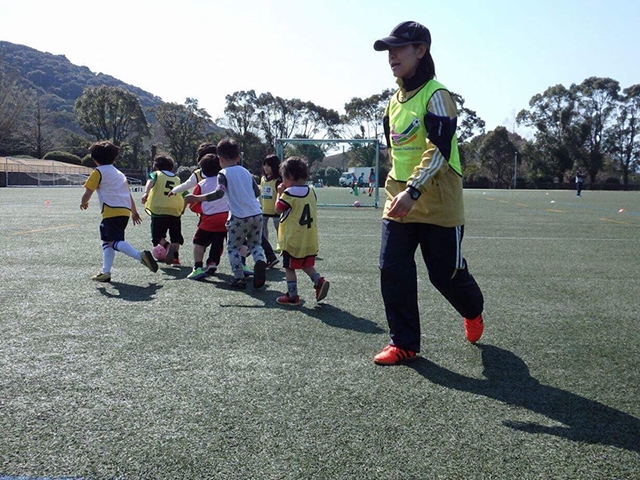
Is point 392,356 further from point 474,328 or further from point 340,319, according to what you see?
point 340,319

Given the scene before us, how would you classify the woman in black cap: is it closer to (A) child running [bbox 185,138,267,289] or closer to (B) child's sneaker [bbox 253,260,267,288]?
(B) child's sneaker [bbox 253,260,267,288]

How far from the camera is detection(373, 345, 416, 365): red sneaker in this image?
3.38 m

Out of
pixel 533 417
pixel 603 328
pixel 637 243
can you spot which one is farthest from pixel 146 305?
pixel 637 243

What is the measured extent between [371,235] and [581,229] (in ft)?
16.6

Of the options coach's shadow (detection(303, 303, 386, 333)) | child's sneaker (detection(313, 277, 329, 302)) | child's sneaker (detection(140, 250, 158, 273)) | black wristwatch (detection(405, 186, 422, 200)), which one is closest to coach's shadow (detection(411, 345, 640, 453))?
coach's shadow (detection(303, 303, 386, 333))

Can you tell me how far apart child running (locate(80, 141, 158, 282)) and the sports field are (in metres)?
0.46

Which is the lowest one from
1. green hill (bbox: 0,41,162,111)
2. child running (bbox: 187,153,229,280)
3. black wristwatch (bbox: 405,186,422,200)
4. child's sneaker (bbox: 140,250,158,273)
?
child's sneaker (bbox: 140,250,158,273)

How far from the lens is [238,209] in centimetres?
593

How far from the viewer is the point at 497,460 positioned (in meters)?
2.22

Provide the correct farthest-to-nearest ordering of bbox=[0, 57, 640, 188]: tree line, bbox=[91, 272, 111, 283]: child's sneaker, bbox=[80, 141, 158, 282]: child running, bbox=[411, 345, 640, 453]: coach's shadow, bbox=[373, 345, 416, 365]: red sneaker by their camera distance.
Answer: bbox=[0, 57, 640, 188]: tree line
bbox=[80, 141, 158, 282]: child running
bbox=[91, 272, 111, 283]: child's sneaker
bbox=[373, 345, 416, 365]: red sneaker
bbox=[411, 345, 640, 453]: coach's shadow

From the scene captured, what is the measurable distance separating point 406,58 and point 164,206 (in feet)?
15.2

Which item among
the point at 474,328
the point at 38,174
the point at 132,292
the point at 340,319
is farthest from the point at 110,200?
the point at 38,174

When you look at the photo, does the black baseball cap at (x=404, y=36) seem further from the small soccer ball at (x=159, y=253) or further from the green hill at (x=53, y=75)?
the green hill at (x=53, y=75)

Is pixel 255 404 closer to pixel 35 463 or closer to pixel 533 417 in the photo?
pixel 35 463
